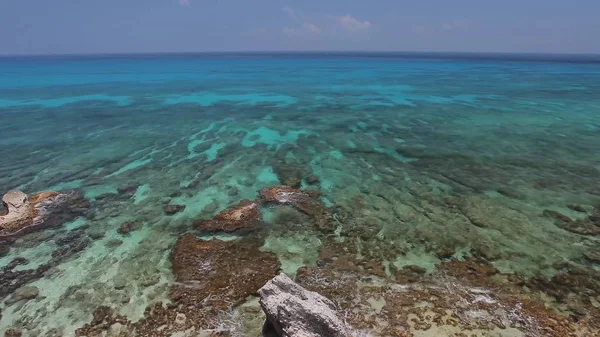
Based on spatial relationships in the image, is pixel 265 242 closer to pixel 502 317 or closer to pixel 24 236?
pixel 502 317

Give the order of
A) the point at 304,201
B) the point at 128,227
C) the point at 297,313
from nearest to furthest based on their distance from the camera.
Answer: the point at 297,313
the point at 128,227
the point at 304,201

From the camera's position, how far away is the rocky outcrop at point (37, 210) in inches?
814

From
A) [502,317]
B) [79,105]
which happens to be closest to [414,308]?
[502,317]

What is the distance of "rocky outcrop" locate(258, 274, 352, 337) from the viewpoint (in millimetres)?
10914

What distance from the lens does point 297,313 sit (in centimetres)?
1100

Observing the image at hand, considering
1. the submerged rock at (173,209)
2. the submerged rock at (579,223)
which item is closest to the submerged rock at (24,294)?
the submerged rock at (173,209)

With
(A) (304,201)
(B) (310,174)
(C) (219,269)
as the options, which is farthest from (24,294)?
(B) (310,174)

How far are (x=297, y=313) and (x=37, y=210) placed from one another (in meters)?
20.8

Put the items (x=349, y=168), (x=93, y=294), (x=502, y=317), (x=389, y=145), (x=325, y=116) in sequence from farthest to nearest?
(x=325, y=116) < (x=389, y=145) < (x=349, y=168) < (x=93, y=294) < (x=502, y=317)

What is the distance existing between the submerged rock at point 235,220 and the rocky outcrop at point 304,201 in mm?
1842

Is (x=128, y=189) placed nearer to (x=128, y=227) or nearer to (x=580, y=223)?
(x=128, y=227)

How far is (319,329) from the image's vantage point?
11094mm

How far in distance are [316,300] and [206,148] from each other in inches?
1105

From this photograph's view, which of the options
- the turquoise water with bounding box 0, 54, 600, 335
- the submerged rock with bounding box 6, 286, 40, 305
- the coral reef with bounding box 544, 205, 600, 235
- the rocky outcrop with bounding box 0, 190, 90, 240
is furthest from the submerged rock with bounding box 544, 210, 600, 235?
the rocky outcrop with bounding box 0, 190, 90, 240
